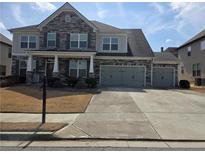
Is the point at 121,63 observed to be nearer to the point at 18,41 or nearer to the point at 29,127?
the point at 18,41

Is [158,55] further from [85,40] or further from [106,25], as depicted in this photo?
[85,40]

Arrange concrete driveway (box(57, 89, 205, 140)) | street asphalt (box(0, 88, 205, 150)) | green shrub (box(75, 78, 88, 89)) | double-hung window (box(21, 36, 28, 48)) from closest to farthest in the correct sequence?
street asphalt (box(0, 88, 205, 150)) < concrete driveway (box(57, 89, 205, 140)) < green shrub (box(75, 78, 88, 89)) < double-hung window (box(21, 36, 28, 48))

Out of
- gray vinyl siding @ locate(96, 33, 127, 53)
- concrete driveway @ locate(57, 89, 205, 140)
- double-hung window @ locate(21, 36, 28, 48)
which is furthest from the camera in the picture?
double-hung window @ locate(21, 36, 28, 48)

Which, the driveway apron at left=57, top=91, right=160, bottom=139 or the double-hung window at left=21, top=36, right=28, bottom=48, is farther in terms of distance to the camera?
the double-hung window at left=21, top=36, right=28, bottom=48

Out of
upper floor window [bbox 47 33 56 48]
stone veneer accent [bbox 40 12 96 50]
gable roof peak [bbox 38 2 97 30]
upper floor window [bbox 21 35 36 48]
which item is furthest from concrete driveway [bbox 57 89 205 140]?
upper floor window [bbox 21 35 36 48]

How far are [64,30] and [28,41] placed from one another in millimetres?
4326

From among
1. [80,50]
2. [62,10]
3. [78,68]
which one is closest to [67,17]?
[62,10]

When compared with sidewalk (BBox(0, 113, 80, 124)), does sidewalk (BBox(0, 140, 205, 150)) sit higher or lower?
lower

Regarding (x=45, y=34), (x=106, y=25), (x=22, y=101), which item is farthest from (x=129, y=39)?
(x=22, y=101)

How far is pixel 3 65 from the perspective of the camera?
38.5 metres

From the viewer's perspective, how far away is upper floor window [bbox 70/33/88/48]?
98.0ft

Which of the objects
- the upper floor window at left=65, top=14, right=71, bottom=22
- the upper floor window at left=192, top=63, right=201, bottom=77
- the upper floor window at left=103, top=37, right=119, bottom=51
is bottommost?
the upper floor window at left=192, top=63, right=201, bottom=77

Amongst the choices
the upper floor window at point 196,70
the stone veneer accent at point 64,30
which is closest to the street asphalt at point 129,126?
the stone veneer accent at point 64,30

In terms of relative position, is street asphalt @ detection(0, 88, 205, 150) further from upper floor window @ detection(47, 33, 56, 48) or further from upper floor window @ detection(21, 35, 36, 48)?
upper floor window @ detection(21, 35, 36, 48)
